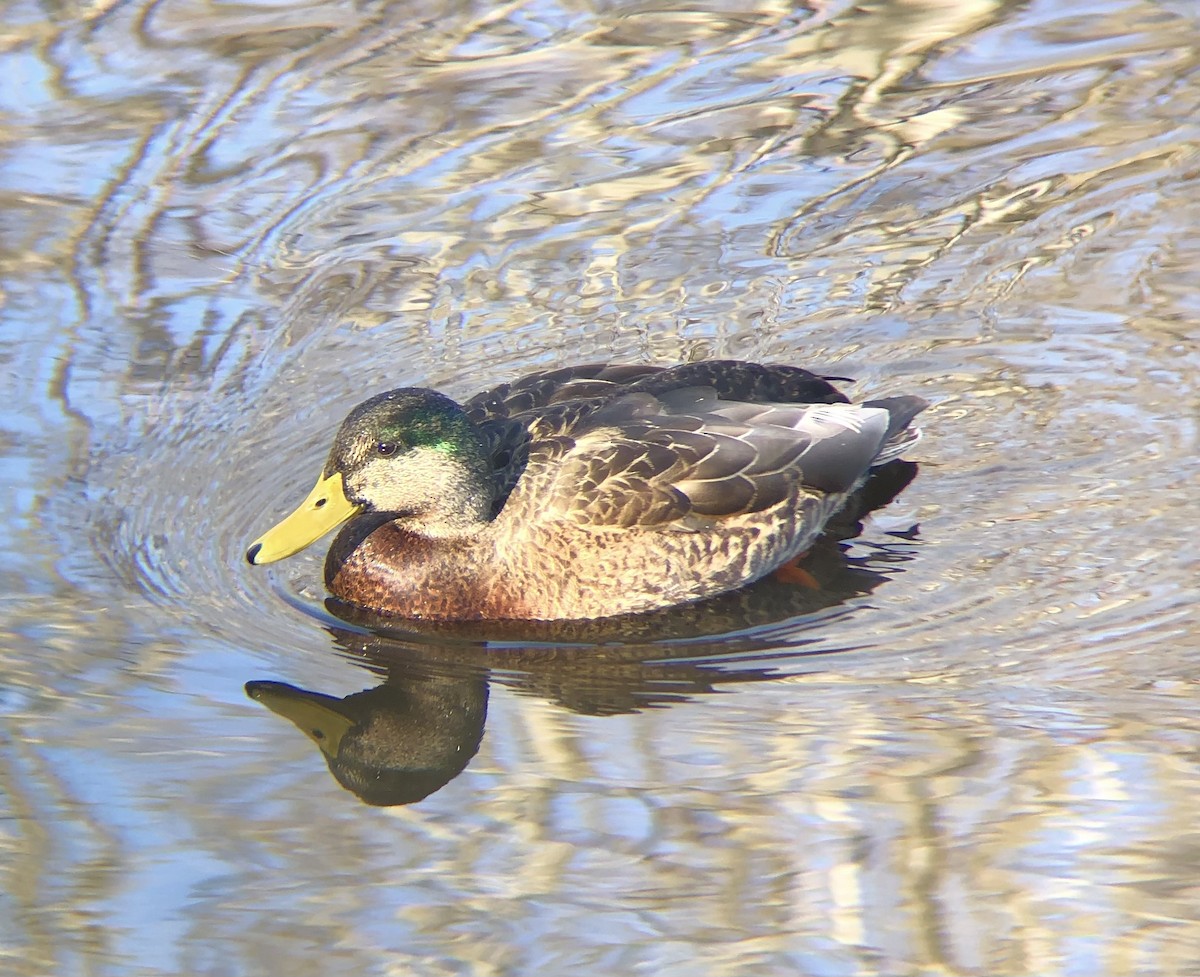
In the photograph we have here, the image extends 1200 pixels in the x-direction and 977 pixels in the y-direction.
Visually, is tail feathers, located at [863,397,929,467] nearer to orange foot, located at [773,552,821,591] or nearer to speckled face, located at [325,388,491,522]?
orange foot, located at [773,552,821,591]

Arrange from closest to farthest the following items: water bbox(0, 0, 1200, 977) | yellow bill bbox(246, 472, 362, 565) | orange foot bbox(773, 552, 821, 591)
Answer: water bbox(0, 0, 1200, 977) → yellow bill bbox(246, 472, 362, 565) → orange foot bbox(773, 552, 821, 591)

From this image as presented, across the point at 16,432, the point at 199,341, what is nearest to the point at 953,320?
the point at 199,341

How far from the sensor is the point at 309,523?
717 cm

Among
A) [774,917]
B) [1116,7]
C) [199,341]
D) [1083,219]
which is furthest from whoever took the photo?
[1116,7]

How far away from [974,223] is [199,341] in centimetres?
394

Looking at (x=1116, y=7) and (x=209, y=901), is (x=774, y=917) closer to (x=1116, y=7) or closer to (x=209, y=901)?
(x=209, y=901)

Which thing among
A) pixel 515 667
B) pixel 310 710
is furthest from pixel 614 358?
pixel 310 710

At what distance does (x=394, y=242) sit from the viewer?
9773mm

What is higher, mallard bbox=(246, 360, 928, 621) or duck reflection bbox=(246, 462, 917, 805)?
mallard bbox=(246, 360, 928, 621)

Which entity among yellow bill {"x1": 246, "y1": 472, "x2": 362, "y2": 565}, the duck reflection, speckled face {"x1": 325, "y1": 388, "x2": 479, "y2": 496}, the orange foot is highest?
speckled face {"x1": 325, "y1": 388, "x2": 479, "y2": 496}

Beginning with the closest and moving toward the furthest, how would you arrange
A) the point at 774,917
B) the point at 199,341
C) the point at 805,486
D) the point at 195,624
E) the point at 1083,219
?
the point at 774,917 < the point at 195,624 < the point at 805,486 < the point at 199,341 < the point at 1083,219

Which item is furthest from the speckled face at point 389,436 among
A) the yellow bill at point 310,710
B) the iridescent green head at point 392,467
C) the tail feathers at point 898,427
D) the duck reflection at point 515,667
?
the tail feathers at point 898,427

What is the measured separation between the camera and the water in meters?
5.49

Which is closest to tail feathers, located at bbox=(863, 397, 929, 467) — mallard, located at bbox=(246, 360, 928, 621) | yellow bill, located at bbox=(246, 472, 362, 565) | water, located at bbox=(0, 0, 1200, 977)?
water, located at bbox=(0, 0, 1200, 977)
